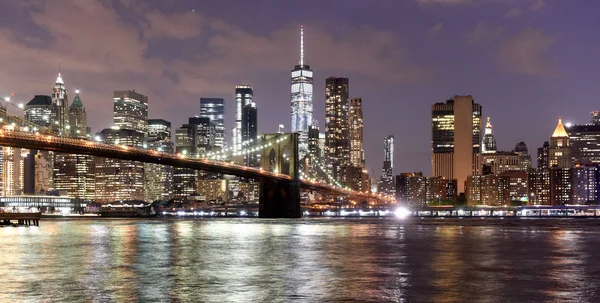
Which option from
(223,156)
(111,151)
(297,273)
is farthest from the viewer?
(223,156)

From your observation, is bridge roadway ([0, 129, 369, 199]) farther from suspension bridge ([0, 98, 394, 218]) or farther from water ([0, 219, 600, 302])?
water ([0, 219, 600, 302])

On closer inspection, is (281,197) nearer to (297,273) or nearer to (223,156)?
(223,156)

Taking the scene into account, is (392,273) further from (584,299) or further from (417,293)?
(584,299)

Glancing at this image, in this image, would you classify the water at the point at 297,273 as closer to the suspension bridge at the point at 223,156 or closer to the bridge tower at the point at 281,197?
the suspension bridge at the point at 223,156

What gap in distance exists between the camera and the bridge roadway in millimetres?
76375

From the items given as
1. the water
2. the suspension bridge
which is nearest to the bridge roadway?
the suspension bridge

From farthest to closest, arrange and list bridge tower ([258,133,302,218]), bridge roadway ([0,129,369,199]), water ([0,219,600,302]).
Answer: bridge tower ([258,133,302,218]) → bridge roadway ([0,129,369,199]) → water ([0,219,600,302])

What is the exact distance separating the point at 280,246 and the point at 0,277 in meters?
21.4

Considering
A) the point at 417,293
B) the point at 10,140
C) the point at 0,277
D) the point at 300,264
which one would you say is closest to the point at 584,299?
the point at 417,293

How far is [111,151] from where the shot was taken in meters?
88.9

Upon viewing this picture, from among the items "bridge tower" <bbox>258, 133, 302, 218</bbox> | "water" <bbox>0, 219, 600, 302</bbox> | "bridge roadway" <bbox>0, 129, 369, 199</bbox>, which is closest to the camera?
"water" <bbox>0, 219, 600, 302</bbox>

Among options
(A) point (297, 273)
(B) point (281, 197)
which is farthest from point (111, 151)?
(A) point (297, 273)

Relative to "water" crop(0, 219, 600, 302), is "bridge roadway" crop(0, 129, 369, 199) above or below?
above

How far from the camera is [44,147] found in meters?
79.7
